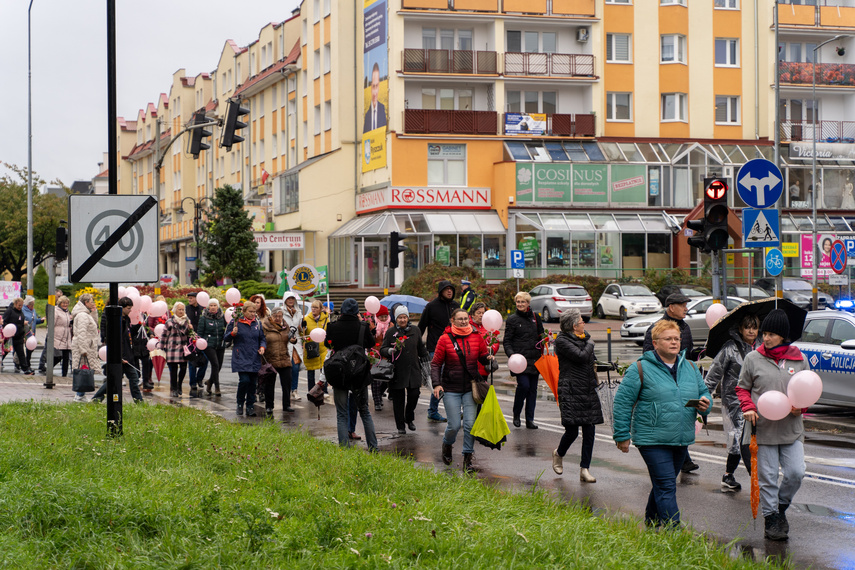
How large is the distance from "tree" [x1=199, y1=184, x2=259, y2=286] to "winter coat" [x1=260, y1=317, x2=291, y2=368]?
34615mm

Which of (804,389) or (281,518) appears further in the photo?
(804,389)

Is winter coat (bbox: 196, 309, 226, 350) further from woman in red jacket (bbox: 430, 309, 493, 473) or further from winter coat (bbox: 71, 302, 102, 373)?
woman in red jacket (bbox: 430, 309, 493, 473)

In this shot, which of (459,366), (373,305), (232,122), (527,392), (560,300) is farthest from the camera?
(560,300)

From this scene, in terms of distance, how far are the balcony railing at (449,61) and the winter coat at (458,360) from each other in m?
37.4

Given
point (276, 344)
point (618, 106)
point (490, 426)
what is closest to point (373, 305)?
point (276, 344)

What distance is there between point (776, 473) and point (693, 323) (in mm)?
23329

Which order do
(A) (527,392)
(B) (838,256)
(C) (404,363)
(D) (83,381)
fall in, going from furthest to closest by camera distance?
(B) (838,256), (D) (83,381), (C) (404,363), (A) (527,392)

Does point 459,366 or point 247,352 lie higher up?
point 459,366

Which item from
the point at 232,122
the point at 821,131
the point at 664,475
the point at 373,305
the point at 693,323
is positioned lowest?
the point at 664,475

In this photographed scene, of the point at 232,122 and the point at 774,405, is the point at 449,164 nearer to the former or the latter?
the point at 232,122

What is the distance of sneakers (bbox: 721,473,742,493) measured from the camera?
355 inches

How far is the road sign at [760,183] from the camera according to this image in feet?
39.8

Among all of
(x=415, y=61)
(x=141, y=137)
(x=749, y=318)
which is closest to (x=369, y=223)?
(x=415, y=61)

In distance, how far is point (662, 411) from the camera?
684 cm
